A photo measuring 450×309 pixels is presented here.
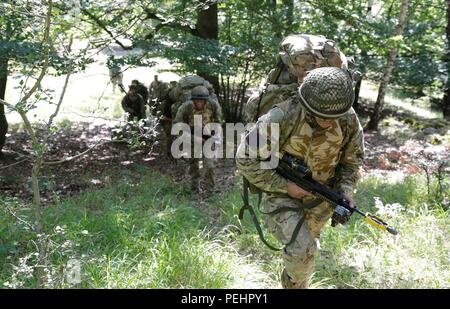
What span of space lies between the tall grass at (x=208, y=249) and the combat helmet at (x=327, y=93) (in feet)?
5.63

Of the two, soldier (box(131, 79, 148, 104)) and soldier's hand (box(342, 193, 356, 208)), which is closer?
soldier's hand (box(342, 193, 356, 208))

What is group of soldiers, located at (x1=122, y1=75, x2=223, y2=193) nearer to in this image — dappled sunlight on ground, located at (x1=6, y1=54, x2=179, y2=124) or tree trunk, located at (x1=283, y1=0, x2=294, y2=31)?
dappled sunlight on ground, located at (x1=6, y1=54, x2=179, y2=124)

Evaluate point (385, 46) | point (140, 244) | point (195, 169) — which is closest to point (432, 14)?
point (385, 46)

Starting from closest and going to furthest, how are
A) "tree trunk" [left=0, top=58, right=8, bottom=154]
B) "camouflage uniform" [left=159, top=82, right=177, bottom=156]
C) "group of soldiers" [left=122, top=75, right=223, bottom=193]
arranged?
1. "tree trunk" [left=0, top=58, right=8, bottom=154]
2. "group of soldiers" [left=122, top=75, right=223, bottom=193]
3. "camouflage uniform" [left=159, top=82, right=177, bottom=156]

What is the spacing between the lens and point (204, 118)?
23.0ft

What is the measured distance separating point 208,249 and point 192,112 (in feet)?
10.3

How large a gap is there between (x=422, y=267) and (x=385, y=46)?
610 centimetres

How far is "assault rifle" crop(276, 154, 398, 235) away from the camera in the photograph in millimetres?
3143

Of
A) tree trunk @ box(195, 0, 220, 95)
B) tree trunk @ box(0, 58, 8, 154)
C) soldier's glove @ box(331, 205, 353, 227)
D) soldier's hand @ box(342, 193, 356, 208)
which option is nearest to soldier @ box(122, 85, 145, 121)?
tree trunk @ box(195, 0, 220, 95)

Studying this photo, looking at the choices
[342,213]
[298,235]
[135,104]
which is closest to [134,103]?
[135,104]

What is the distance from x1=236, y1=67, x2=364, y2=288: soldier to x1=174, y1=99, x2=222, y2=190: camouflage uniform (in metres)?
3.63

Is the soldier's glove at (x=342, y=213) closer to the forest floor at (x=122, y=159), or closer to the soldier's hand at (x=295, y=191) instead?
the soldier's hand at (x=295, y=191)

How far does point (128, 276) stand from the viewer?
3.73 meters
